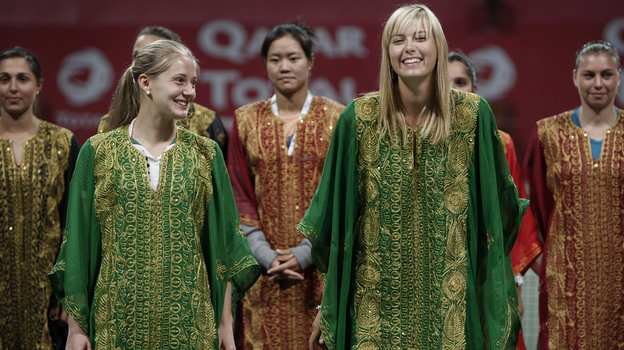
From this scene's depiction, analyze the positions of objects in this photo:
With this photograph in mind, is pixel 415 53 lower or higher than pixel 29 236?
higher

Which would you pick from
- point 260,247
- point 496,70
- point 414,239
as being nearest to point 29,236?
point 260,247

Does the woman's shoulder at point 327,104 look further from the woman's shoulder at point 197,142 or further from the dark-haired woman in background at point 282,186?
the woman's shoulder at point 197,142

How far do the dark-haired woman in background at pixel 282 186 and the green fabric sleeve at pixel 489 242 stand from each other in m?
1.11

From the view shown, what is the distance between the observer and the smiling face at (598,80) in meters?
3.92

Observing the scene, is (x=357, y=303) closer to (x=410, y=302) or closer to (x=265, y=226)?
(x=410, y=302)

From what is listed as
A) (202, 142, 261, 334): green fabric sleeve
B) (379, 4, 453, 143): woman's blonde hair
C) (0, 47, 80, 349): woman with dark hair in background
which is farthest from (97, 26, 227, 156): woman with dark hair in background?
(379, 4, 453, 143): woman's blonde hair

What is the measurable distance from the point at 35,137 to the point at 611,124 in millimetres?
2576

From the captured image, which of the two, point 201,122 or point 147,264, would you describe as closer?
point 147,264

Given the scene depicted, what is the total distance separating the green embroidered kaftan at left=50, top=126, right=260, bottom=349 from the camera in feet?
9.03

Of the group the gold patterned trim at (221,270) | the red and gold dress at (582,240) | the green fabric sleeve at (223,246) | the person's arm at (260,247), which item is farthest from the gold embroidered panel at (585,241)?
the gold patterned trim at (221,270)

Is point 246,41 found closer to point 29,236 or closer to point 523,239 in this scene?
point 29,236

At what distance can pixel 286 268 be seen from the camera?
3725 millimetres

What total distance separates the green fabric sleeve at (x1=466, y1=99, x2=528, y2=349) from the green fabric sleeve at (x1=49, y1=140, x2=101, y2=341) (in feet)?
3.92

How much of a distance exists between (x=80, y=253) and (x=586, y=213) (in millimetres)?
2235
